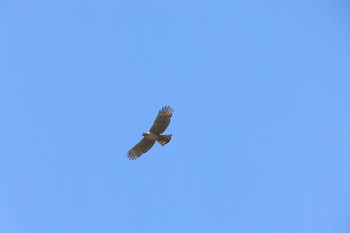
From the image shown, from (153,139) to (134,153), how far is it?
1.41m

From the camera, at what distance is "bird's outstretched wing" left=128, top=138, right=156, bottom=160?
23.6 metres

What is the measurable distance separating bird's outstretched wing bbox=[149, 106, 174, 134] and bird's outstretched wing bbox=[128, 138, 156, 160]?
29.8 inches

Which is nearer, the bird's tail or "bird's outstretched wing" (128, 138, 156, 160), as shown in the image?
the bird's tail

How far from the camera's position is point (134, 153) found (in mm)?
24078

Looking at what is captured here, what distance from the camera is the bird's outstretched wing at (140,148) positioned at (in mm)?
23578

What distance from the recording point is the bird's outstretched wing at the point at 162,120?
901 inches

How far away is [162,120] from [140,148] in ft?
6.61

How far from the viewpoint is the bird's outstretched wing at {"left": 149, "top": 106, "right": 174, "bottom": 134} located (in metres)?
22.9

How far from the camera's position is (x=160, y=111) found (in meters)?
23.0

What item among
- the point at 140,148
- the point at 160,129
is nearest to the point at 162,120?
the point at 160,129

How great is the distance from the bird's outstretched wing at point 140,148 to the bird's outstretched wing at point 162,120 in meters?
0.76

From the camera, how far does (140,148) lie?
23.9 metres

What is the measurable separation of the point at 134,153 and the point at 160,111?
104 inches

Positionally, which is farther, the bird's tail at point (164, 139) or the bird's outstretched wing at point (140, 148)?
the bird's outstretched wing at point (140, 148)
